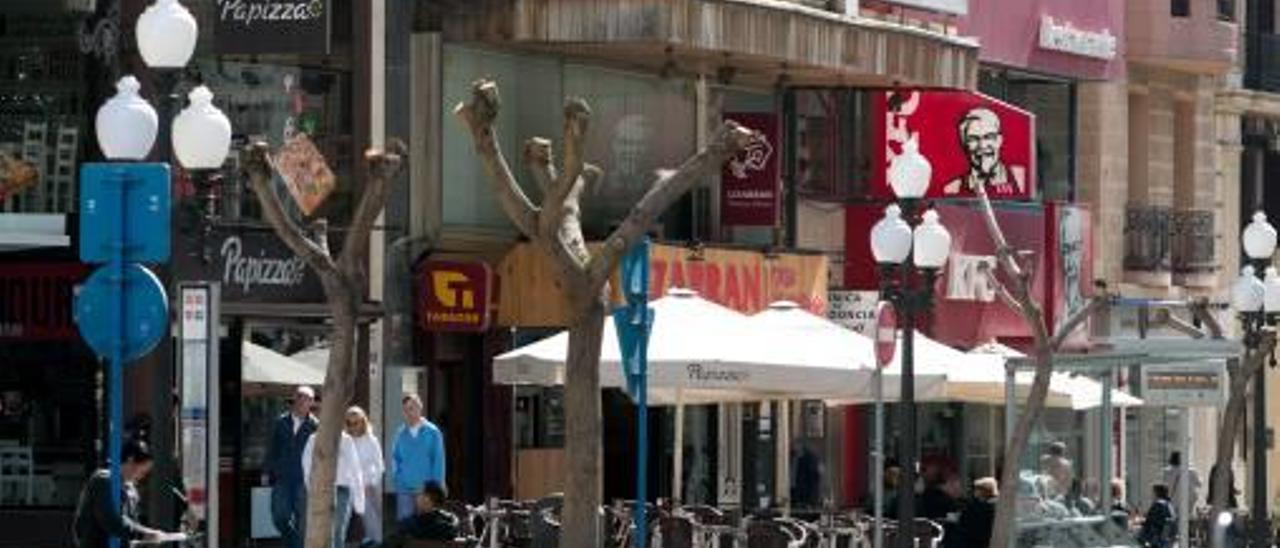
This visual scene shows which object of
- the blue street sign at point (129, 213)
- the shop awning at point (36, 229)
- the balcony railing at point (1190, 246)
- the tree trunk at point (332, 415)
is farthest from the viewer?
the balcony railing at point (1190, 246)

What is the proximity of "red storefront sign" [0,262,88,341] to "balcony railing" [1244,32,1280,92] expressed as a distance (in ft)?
87.4

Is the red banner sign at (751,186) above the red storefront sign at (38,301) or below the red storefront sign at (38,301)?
above

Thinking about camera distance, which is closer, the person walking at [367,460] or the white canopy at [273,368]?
the person walking at [367,460]

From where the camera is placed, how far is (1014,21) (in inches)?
1789

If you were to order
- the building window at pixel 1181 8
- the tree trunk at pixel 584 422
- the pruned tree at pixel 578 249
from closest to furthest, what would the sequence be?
1. the pruned tree at pixel 578 249
2. the tree trunk at pixel 584 422
3. the building window at pixel 1181 8

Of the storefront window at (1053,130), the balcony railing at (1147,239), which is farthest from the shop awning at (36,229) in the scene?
the balcony railing at (1147,239)

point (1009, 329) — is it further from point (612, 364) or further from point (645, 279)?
point (645, 279)

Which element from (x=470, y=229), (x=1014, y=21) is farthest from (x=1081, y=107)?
(x=470, y=229)

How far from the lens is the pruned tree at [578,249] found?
22.3m

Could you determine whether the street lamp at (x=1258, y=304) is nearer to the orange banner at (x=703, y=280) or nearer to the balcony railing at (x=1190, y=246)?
the orange banner at (x=703, y=280)

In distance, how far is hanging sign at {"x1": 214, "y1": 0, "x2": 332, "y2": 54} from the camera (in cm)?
2856

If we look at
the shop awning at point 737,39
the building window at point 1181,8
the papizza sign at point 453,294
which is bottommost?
the papizza sign at point 453,294

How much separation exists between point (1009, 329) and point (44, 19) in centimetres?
1746

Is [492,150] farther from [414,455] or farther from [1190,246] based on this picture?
[1190,246]
